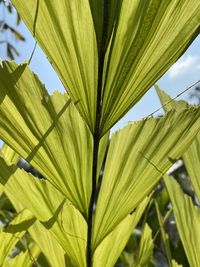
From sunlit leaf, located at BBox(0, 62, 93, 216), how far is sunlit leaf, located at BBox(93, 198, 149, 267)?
0.29 ft

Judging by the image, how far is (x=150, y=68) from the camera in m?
0.41

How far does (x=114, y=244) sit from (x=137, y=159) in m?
0.13

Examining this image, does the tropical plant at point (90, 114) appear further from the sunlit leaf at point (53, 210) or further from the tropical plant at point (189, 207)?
the tropical plant at point (189, 207)

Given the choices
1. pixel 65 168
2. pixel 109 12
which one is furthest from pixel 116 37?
pixel 65 168

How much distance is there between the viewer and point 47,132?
0.43 m

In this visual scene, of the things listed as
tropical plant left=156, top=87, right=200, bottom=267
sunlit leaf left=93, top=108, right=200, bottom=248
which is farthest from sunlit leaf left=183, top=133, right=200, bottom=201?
sunlit leaf left=93, top=108, right=200, bottom=248

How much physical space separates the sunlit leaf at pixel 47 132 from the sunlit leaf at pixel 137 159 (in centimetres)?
2

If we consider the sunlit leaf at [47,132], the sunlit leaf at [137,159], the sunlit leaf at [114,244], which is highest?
the sunlit leaf at [47,132]

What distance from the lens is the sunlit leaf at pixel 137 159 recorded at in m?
0.43

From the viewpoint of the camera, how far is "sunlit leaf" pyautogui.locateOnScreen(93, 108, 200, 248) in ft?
1.41

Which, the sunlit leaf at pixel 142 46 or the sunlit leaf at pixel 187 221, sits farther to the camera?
the sunlit leaf at pixel 187 221

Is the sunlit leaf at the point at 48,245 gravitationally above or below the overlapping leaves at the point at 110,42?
below

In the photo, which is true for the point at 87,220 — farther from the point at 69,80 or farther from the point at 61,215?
the point at 69,80

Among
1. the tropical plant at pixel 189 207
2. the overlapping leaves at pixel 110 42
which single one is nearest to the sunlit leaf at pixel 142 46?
the overlapping leaves at pixel 110 42
